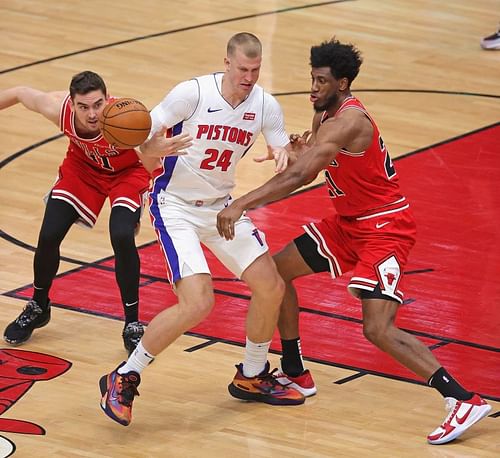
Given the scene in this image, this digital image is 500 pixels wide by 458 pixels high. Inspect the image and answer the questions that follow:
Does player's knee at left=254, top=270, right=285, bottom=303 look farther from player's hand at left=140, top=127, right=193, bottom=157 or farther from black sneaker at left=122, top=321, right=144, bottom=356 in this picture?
black sneaker at left=122, top=321, right=144, bottom=356

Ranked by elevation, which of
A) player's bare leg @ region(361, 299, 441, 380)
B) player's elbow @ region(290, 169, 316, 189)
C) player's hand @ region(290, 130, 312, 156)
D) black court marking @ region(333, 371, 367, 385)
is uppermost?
player's hand @ region(290, 130, 312, 156)

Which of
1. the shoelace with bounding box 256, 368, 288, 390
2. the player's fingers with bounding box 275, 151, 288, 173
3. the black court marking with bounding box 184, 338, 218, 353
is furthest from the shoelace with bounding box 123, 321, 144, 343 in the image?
the player's fingers with bounding box 275, 151, 288, 173

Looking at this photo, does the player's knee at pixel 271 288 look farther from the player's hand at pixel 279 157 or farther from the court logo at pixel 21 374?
the court logo at pixel 21 374

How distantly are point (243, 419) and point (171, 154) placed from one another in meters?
1.55

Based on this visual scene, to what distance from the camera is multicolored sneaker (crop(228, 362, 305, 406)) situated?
25.6 feet

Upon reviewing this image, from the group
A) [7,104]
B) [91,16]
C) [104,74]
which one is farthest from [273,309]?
[91,16]

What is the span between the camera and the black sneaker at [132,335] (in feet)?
27.6

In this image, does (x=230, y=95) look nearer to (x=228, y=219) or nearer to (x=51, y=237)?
(x=228, y=219)

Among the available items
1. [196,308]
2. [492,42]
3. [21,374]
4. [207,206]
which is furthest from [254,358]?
[492,42]

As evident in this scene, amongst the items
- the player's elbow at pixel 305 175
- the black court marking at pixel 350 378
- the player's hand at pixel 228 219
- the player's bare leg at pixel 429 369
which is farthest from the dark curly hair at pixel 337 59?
the black court marking at pixel 350 378

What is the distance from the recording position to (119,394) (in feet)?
23.8

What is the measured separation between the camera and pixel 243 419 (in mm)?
7570

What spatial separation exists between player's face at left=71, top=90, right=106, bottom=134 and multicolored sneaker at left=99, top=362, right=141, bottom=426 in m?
1.70

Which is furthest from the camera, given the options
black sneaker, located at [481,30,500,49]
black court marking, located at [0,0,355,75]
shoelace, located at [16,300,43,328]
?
black sneaker, located at [481,30,500,49]
